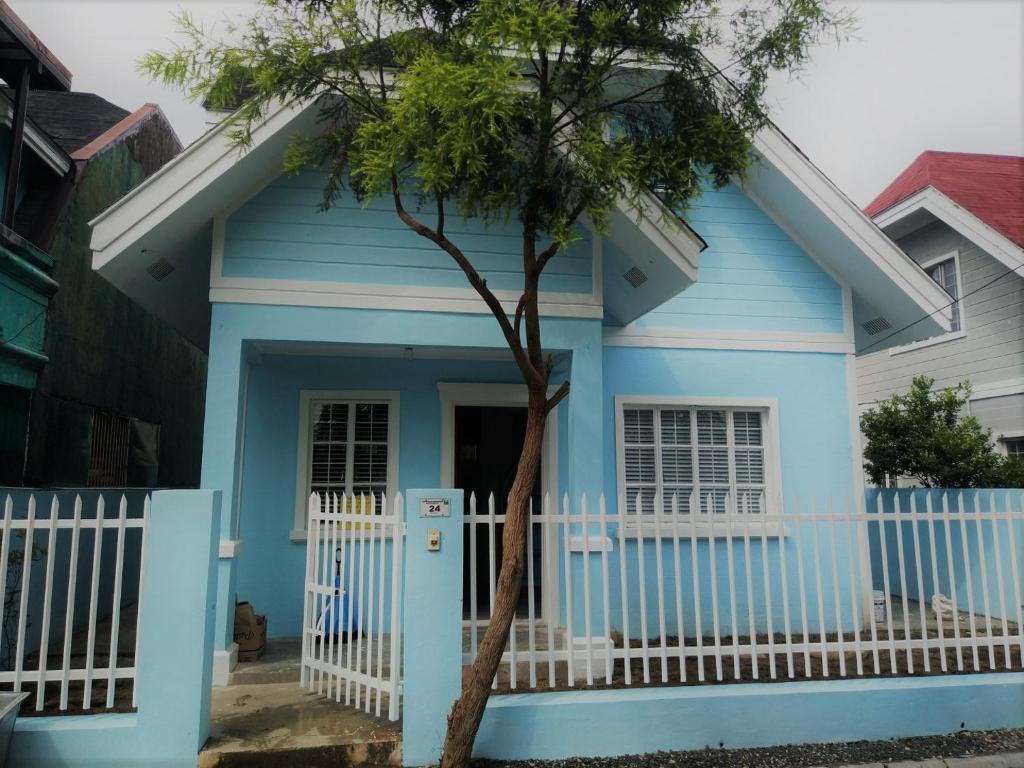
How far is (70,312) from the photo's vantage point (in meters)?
8.41

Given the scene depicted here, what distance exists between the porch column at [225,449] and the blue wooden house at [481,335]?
0.02m

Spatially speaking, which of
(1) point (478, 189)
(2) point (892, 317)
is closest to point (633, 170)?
(1) point (478, 189)

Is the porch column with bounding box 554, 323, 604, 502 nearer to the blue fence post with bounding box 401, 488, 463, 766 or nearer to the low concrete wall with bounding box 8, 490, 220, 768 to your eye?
the blue fence post with bounding box 401, 488, 463, 766

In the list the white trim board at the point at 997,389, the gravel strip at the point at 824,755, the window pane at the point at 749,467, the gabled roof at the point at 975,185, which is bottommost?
the gravel strip at the point at 824,755

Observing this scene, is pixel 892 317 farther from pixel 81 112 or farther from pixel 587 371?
pixel 81 112

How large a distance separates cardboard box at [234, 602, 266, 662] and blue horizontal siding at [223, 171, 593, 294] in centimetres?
289

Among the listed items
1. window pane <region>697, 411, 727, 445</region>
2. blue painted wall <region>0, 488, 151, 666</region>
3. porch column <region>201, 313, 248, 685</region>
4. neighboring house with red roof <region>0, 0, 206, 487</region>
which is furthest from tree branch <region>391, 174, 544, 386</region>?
window pane <region>697, 411, 727, 445</region>

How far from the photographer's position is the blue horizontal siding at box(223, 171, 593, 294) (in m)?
6.16

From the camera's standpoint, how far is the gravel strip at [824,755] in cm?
447

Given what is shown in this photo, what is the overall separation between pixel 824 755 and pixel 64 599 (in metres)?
6.61

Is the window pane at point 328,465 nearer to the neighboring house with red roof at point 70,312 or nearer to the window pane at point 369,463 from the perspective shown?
the window pane at point 369,463

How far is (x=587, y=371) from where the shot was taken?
6285 mm

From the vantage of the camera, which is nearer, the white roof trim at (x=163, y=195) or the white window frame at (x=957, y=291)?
the white roof trim at (x=163, y=195)

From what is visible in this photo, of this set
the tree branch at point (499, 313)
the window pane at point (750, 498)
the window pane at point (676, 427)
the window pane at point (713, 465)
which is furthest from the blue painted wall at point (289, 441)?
the tree branch at point (499, 313)
